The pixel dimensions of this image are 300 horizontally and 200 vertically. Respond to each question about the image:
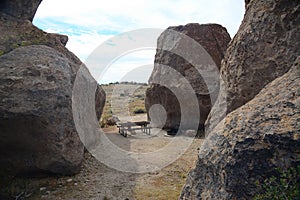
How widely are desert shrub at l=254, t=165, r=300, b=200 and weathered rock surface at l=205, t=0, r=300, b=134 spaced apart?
2.48 metres

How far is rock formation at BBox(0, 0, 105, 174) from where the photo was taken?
20.1ft

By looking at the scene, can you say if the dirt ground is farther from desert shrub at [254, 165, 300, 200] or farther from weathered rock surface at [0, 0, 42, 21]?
weathered rock surface at [0, 0, 42, 21]

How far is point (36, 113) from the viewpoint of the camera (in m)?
6.14

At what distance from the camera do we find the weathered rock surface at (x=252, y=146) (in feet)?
→ 10.1

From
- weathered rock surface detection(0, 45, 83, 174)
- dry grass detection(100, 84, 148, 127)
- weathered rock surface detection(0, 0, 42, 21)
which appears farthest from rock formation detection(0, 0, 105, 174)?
dry grass detection(100, 84, 148, 127)

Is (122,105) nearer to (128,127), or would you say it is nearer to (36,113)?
(128,127)

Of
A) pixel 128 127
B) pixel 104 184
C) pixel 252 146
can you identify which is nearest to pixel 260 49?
pixel 252 146

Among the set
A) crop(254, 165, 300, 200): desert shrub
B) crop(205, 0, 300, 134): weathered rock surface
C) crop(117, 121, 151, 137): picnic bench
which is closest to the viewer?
crop(254, 165, 300, 200): desert shrub

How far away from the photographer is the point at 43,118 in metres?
6.25

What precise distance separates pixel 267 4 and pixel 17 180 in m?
6.83

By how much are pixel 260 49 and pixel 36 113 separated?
509 centimetres

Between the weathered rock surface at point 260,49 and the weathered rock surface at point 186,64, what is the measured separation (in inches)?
253

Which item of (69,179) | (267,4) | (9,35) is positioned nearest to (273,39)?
(267,4)

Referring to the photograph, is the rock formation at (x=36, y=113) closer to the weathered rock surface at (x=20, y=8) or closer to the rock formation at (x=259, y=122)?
the weathered rock surface at (x=20, y=8)
